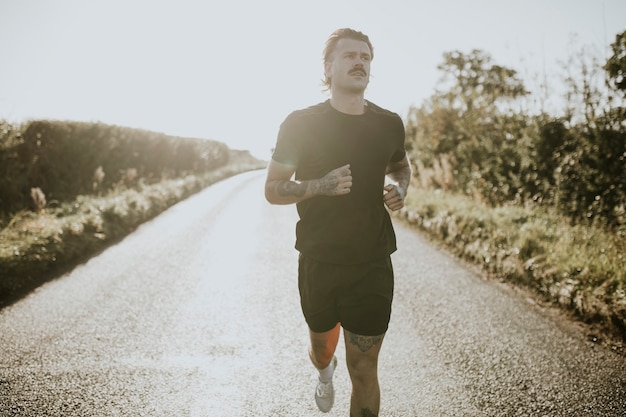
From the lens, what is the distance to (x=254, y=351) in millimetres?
3854

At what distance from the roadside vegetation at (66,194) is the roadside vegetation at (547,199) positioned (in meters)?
7.01

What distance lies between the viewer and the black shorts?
2348mm

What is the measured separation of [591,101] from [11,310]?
10127mm

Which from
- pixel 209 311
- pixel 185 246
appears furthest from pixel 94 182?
pixel 209 311

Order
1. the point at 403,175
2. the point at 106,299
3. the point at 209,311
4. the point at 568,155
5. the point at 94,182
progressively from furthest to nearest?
the point at 94,182
the point at 568,155
the point at 106,299
the point at 209,311
the point at 403,175

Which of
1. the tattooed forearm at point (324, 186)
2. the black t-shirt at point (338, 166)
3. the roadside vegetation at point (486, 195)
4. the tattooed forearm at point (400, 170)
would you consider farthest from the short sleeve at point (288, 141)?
the roadside vegetation at point (486, 195)

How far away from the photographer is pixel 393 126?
254 centimetres

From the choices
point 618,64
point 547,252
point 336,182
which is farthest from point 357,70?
point 618,64

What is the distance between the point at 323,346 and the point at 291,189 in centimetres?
108

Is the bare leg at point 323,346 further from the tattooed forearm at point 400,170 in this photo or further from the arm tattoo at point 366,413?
the tattooed forearm at point 400,170

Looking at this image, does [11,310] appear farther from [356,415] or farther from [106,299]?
[356,415]

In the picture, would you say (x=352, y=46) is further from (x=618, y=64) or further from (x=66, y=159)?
(x=66, y=159)

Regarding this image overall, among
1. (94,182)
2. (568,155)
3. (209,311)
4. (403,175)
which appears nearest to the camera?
(403,175)

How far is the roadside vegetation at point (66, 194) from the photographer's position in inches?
253
